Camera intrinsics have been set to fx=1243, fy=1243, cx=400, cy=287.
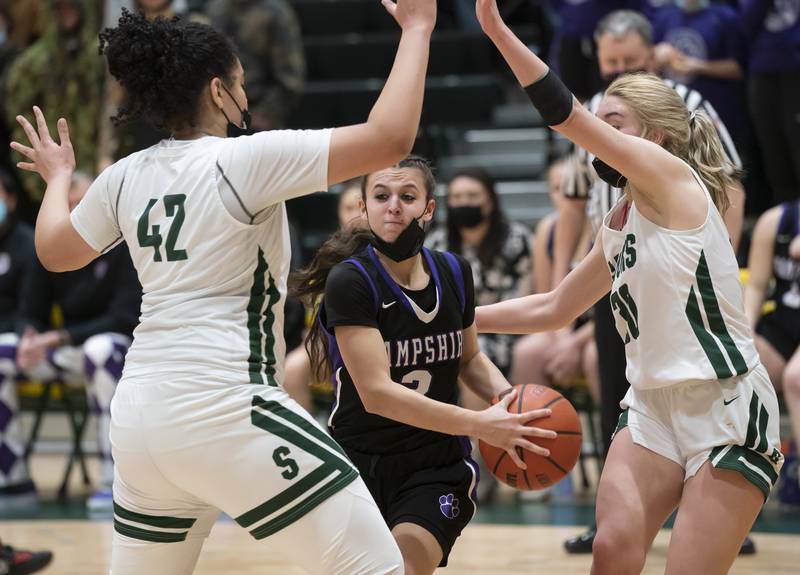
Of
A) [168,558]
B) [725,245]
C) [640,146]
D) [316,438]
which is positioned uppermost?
[640,146]

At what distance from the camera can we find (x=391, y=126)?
259 centimetres

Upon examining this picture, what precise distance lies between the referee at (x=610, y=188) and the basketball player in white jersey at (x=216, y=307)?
7.41ft

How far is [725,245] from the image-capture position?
10.3 ft

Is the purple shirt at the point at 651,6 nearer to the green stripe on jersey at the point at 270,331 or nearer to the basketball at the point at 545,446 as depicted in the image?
the basketball at the point at 545,446

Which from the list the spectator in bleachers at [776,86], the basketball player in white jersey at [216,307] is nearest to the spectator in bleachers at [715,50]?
the spectator in bleachers at [776,86]

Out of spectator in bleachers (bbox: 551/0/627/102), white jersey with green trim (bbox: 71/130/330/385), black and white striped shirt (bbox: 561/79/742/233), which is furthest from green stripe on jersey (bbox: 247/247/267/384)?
spectator in bleachers (bbox: 551/0/627/102)

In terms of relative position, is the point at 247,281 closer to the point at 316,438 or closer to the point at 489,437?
the point at 316,438

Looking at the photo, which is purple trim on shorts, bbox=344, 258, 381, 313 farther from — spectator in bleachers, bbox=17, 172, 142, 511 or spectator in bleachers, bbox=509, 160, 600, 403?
spectator in bleachers, bbox=17, 172, 142, 511

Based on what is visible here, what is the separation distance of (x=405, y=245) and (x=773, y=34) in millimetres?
4593

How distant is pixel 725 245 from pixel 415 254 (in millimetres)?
886

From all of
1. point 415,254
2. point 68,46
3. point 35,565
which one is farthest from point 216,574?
point 68,46

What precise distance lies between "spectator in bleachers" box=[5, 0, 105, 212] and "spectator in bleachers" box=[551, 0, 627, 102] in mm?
3115

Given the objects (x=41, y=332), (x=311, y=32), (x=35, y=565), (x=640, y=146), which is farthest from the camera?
(x=311, y=32)

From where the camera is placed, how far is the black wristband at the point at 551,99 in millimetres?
2953
